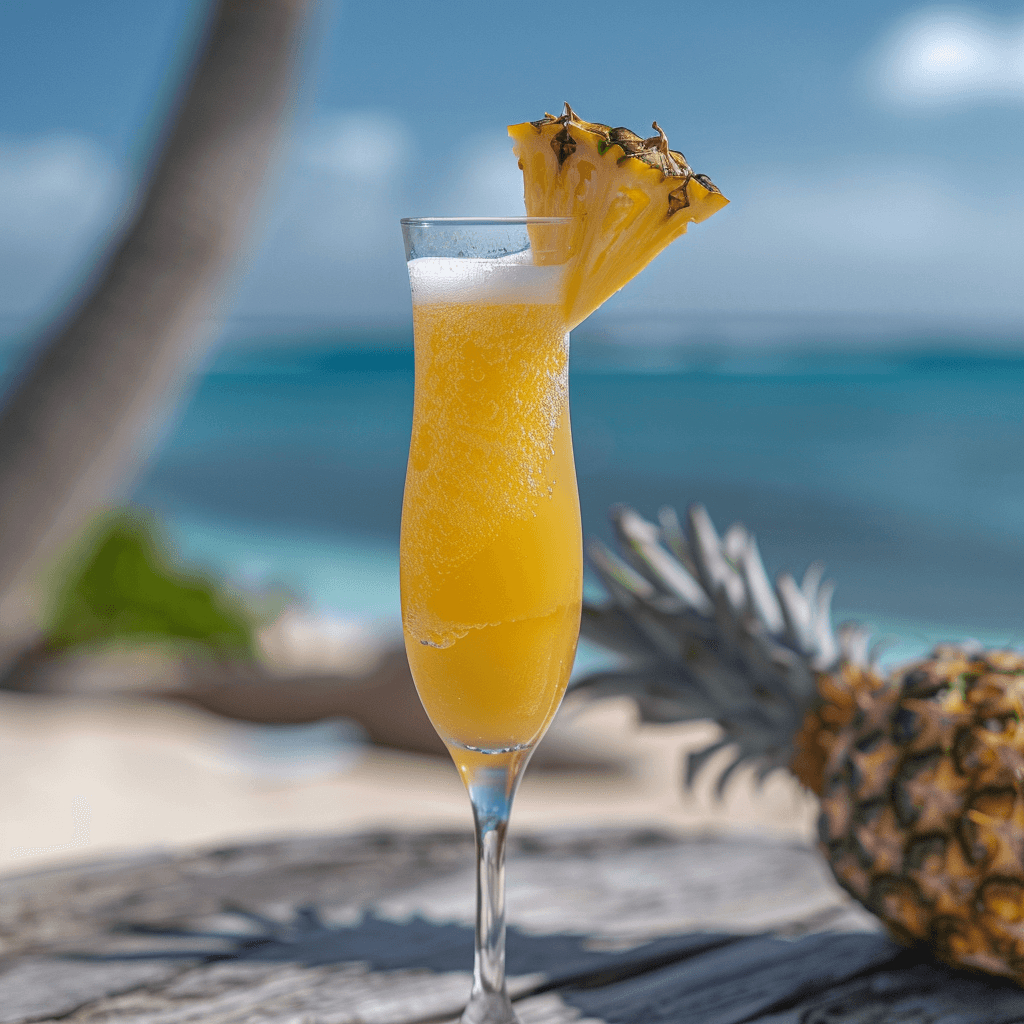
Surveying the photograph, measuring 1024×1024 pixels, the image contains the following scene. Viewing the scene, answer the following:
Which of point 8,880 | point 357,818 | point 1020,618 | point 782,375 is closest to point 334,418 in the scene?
point 782,375

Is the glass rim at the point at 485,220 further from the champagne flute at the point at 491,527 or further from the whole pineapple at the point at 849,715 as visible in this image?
the whole pineapple at the point at 849,715

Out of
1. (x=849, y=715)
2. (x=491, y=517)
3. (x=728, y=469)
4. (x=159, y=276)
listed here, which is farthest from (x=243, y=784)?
(x=728, y=469)

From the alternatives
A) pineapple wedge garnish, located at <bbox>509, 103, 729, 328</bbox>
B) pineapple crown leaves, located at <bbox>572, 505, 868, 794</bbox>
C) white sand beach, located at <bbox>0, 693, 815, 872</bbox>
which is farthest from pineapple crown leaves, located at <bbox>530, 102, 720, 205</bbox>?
white sand beach, located at <bbox>0, 693, 815, 872</bbox>

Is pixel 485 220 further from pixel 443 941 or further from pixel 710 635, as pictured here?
pixel 443 941

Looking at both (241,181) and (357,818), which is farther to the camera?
(357,818)

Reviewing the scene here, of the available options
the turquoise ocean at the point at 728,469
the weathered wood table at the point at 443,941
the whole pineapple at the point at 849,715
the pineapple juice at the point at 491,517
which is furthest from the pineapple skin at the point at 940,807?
the turquoise ocean at the point at 728,469

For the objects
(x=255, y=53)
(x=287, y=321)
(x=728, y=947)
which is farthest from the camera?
→ (x=287, y=321)

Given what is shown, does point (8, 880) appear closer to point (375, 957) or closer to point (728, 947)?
point (375, 957)
